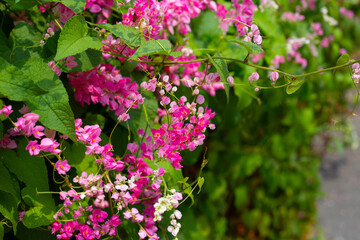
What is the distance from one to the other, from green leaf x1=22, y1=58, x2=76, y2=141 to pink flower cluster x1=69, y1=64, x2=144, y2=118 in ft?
0.56

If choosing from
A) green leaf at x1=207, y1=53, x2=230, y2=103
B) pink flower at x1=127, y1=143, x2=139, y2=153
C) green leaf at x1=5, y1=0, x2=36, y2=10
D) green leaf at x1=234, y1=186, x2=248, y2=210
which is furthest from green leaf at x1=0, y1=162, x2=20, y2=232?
green leaf at x1=234, y1=186, x2=248, y2=210

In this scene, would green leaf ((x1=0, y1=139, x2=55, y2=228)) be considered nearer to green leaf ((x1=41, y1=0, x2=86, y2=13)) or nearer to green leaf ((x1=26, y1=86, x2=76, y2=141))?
green leaf ((x1=26, y1=86, x2=76, y2=141))

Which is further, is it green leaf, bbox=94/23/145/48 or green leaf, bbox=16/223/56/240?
green leaf, bbox=16/223/56/240

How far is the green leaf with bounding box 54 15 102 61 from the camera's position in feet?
3.18

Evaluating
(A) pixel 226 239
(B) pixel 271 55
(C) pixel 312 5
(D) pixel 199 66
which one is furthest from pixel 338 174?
(D) pixel 199 66

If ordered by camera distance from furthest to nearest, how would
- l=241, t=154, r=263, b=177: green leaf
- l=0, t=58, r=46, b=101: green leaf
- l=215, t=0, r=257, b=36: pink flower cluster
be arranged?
l=241, t=154, r=263, b=177: green leaf, l=215, t=0, r=257, b=36: pink flower cluster, l=0, t=58, r=46, b=101: green leaf

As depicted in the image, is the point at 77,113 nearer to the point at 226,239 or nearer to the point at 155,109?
the point at 155,109

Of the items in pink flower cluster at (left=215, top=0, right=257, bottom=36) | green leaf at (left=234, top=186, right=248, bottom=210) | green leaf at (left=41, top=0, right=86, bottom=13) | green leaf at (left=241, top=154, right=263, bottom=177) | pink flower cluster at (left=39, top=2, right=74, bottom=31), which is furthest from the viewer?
green leaf at (left=234, top=186, right=248, bottom=210)

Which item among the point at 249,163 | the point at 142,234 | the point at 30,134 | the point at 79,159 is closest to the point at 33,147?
the point at 30,134

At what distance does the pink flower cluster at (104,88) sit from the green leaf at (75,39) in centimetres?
14

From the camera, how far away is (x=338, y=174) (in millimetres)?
4418

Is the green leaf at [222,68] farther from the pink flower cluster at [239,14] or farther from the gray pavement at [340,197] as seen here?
the gray pavement at [340,197]

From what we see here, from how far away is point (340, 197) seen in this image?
4.19 metres

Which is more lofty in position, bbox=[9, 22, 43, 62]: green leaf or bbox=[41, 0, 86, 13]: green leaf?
bbox=[41, 0, 86, 13]: green leaf
